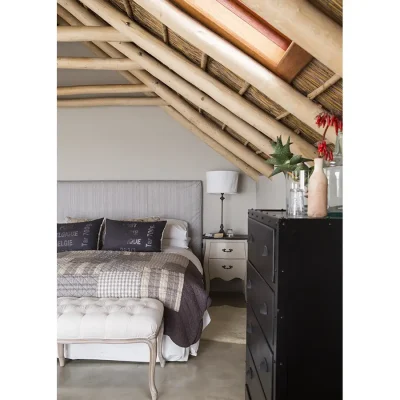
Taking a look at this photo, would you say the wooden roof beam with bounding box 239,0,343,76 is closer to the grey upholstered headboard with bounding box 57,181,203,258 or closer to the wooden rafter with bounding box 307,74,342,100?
the wooden rafter with bounding box 307,74,342,100

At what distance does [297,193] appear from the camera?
156 cm

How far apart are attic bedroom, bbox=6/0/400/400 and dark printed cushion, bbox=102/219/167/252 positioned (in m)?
0.02

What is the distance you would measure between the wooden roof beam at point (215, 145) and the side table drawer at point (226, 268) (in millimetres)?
966

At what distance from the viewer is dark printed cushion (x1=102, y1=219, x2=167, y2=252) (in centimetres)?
400

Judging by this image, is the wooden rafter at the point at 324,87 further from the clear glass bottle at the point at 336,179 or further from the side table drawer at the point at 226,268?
the side table drawer at the point at 226,268

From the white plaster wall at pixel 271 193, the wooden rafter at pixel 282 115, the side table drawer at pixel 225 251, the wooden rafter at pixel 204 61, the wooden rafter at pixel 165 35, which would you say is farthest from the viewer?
the side table drawer at pixel 225 251

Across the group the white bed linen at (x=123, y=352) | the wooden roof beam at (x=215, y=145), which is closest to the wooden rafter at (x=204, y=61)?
the white bed linen at (x=123, y=352)

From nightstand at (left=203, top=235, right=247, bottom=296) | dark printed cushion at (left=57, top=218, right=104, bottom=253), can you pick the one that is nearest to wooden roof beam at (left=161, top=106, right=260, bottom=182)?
nightstand at (left=203, top=235, right=247, bottom=296)

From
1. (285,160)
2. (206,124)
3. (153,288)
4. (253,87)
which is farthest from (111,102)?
(285,160)

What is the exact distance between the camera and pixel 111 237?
4.09 meters

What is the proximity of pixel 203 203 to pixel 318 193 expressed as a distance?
3.56 metres

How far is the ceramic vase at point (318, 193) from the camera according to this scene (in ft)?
4.60

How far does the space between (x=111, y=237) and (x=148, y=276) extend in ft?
4.04
